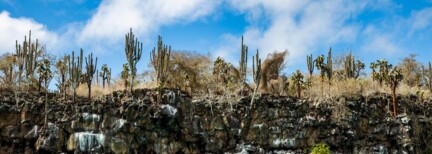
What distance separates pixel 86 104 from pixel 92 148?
2.11 meters

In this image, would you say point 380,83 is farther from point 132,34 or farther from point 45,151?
point 45,151

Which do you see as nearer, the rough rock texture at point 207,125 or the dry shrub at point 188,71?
the rough rock texture at point 207,125

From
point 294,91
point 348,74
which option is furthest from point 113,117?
point 348,74

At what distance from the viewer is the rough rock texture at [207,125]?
75.2 ft

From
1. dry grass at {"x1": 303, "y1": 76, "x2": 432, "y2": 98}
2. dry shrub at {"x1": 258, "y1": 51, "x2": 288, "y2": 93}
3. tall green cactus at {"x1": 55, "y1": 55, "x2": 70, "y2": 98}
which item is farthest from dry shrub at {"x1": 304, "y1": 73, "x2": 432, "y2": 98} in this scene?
tall green cactus at {"x1": 55, "y1": 55, "x2": 70, "y2": 98}

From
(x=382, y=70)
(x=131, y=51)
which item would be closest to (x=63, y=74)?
(x=131, y=51)

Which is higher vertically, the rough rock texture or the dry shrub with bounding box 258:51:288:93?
the dry shrub with bounding box 258:51:288:93

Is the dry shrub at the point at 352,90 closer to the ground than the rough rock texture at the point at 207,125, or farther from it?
farther from it

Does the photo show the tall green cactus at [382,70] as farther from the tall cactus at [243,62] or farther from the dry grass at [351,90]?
the tall cactus at [243,62]

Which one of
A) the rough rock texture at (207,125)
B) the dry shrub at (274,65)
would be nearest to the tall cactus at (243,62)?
the rough rock texture at (207,125)

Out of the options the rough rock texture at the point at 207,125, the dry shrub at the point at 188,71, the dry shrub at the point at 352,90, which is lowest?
the rough rock texture at the point at 207,125

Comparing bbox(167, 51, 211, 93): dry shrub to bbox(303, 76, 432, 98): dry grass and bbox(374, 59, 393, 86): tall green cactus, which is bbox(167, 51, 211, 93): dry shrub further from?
bbox(374, 59, 393, 86): tall green cactus

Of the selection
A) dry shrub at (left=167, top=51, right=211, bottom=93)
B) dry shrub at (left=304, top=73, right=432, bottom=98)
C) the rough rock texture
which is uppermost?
dry shrub at (left=167, top=51, right=211, bottom=93)

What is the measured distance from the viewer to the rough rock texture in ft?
75.2
